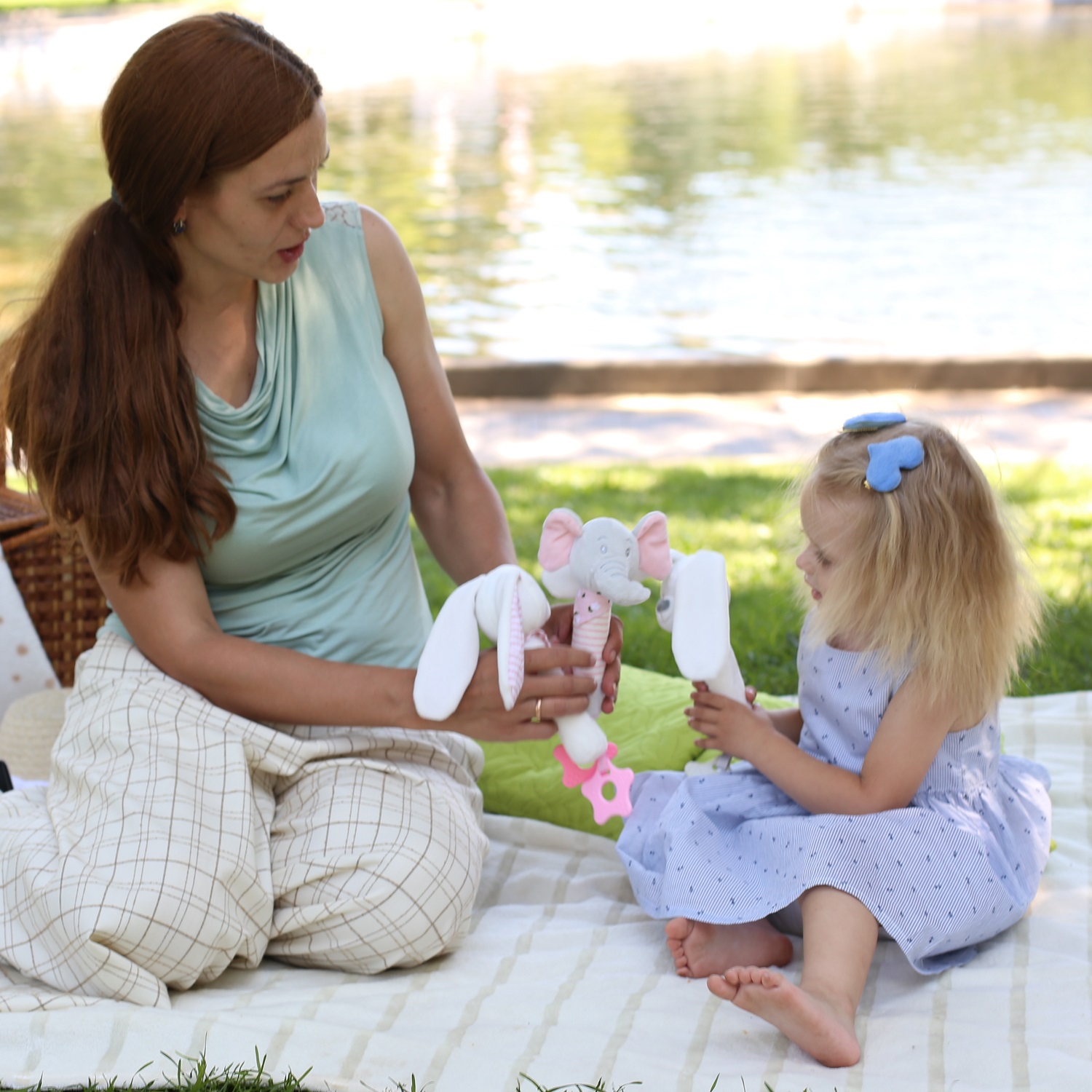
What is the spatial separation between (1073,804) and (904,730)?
700mm

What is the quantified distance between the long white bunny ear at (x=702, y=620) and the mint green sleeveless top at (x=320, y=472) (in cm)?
58

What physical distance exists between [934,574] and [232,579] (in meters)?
1.11

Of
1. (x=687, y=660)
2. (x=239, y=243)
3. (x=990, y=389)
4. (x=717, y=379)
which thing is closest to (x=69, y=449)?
(x=239, y=243)

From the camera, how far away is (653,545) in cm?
197

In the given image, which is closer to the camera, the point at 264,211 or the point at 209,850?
the point at 209,850

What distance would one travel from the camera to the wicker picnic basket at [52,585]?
286 cm

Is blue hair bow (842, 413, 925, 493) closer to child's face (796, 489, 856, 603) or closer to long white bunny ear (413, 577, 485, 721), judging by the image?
child's face (796, 489, 856, 603)

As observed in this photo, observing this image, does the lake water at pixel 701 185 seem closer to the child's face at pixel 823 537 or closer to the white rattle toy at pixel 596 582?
the white rattle toy at pixel 596 582

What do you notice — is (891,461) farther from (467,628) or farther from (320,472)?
(320,472)

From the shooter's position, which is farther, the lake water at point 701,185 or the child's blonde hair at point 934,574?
the lake water at point 701,185

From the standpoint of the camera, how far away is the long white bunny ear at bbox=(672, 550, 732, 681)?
1912mm

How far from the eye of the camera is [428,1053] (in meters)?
1.77

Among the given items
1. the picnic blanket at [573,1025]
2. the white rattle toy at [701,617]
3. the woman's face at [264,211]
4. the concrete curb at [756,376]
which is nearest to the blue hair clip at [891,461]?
the white rattle toy at [701,617]

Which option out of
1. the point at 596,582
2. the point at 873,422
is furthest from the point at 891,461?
the point at 596,582
